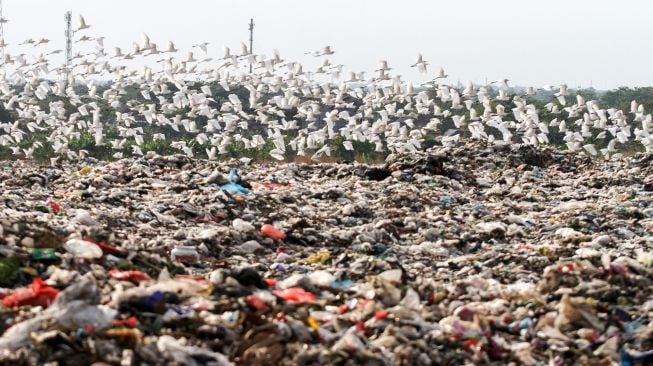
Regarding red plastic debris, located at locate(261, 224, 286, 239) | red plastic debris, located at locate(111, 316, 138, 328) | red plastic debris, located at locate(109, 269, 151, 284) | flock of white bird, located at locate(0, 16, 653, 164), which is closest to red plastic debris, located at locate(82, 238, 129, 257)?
red plastic debris, located at locate(109, 269, 151, 284)

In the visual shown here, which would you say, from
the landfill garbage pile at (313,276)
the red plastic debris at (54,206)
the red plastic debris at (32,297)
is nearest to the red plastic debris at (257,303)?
the landfill garbage pile at (313,276)

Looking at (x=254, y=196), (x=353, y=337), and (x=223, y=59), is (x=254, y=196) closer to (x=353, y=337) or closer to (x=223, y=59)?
(x=353, y=337)

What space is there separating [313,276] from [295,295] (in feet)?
1.39

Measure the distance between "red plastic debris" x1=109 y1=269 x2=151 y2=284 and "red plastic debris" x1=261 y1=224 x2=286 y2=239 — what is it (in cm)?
232

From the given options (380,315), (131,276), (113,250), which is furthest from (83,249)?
(380,315)

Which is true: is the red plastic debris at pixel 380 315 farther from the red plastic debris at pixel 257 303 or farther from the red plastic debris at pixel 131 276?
the red plastic debris at pixel 131 276

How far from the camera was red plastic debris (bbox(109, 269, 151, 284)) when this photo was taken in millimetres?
3877

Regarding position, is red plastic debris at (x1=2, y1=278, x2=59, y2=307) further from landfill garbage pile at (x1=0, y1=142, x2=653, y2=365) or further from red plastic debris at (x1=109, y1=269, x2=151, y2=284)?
red plastic debris at (x1=109, y1=269, x2=151, y2=284)

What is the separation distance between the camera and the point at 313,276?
4.21 meters

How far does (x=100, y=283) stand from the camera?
3.76m

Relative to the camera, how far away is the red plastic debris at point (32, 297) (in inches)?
133

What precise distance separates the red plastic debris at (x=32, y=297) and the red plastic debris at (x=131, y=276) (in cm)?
43

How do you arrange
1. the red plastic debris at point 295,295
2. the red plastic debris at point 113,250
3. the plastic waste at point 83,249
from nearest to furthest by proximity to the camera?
the red plastic debris at point 295,295
the plastic waste at point 83,249
the red plastic debris at point 113,250

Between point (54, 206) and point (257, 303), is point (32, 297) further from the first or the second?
point (54, 206)
